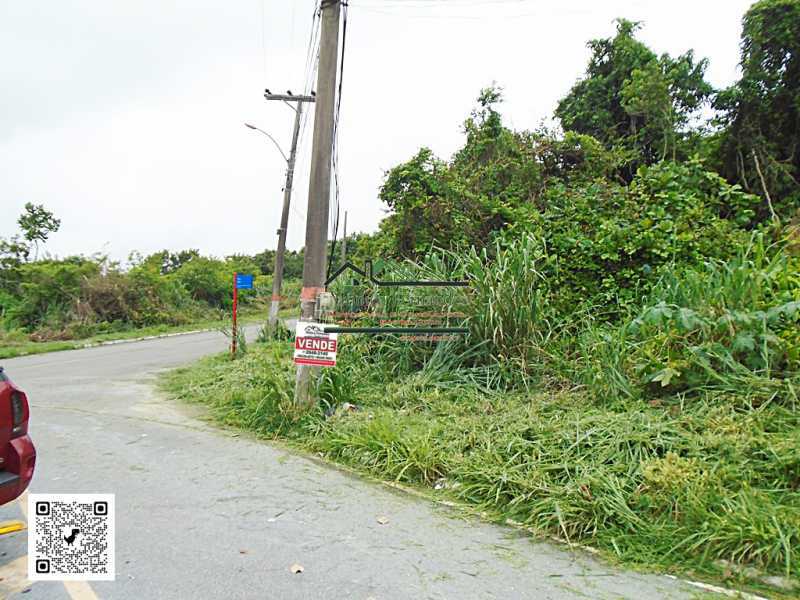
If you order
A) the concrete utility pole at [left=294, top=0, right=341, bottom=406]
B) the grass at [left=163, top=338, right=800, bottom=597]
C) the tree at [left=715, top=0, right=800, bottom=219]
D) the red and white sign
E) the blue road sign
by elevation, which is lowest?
the grass at [left=163, top=338, right=800, bottom=597]

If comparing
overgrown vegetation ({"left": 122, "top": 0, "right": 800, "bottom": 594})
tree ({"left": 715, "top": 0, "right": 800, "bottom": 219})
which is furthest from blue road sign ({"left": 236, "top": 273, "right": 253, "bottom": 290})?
tree ({"left": 715, "top": 0, "right": 800, "bottom": 219})

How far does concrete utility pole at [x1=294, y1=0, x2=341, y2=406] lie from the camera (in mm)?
6480

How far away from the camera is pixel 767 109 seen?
11180 millimetres

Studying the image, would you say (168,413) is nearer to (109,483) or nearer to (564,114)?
(109,483)

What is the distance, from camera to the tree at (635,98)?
500 inches

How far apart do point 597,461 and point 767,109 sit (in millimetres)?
10554

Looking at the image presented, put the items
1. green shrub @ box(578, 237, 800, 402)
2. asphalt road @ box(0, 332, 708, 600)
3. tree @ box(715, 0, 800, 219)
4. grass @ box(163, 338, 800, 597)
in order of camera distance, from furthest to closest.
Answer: tree @ box(715, 0, 800, 219)
green shrub @ box(578, 237, 800, 402)
grass @ box(163, 338, 800, 597)
asphalt road @ box(0, 332, 708, 600)

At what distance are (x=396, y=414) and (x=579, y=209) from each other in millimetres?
4869

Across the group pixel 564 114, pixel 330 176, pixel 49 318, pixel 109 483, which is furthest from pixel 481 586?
pixel 49 318

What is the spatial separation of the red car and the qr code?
334 mm

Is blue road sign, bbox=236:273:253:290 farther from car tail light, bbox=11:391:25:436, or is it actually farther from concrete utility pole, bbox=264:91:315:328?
car tail light, bbox=11:391:25:436

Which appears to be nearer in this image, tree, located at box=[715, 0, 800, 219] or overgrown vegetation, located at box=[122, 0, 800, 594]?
overgrown vegetation, located at box=[122, 0, 800, 594]

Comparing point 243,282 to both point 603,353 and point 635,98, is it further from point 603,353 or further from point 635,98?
point 635,98

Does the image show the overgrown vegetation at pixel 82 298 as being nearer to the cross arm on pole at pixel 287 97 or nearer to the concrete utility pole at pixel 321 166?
the cross arm on pole at pixel 287 97
